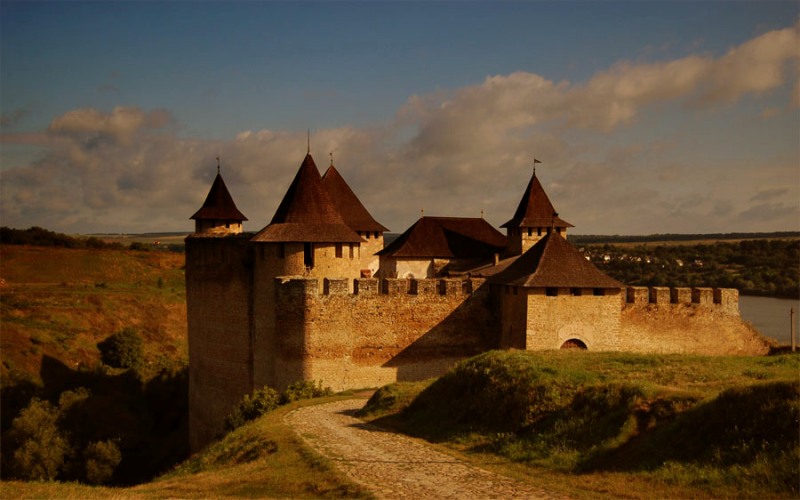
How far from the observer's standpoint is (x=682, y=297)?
20484mm

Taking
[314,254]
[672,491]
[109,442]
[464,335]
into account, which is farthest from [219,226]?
[672,491]

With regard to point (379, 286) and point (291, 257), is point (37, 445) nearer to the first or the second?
point (291, 257)

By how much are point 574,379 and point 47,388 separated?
25.8 m

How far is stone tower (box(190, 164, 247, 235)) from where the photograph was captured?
25.1 metres

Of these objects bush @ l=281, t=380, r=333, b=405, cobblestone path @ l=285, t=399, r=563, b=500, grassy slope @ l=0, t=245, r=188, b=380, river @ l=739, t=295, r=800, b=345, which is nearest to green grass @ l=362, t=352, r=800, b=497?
cobblestone path @ l=285, t=399, r=563, b=500

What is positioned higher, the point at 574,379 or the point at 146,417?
the point at 574,379

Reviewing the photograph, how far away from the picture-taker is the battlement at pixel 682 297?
1988 centimetres

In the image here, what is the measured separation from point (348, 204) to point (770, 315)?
26.2m

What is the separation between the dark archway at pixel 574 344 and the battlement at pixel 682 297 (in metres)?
2.09

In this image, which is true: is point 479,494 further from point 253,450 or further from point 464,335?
point 464,335

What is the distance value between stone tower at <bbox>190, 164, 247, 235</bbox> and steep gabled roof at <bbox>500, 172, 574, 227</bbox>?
10.2 metres

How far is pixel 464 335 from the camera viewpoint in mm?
20078

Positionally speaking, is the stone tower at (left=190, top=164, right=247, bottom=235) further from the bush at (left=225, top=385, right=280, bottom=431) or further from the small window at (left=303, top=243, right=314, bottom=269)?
the bush at (left=225, top=385, right=280, bottom=431)

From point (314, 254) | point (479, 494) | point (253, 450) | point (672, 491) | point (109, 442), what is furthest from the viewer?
point (109, 442)
